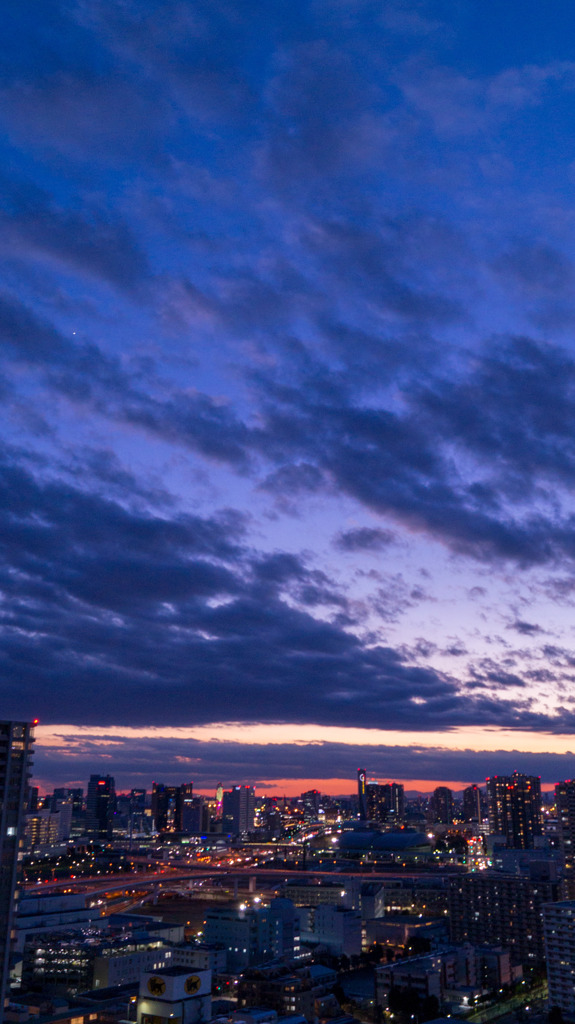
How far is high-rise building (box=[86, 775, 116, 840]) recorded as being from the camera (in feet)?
535

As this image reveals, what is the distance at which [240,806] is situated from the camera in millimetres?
178375

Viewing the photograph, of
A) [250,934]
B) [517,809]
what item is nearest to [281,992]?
[250,934]

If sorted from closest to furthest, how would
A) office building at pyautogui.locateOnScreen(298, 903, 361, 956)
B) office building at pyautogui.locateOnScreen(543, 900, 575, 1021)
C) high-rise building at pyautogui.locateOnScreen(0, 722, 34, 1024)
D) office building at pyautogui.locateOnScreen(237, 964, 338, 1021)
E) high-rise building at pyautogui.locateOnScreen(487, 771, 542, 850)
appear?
high-rise building at pyautogui.locateOnScreen(0, 722, 34, 1024)
office building at pyautogui.locateOnScreen(237, 964, 338, 1021)
office building at pyautogui.locateOnScreen(543, 900, 575, 1021)
office building at pyautogui.locateOnScreen(298, 903, 361, 956)
high-rise building at pyautogui.locateOnScreen(487, 771, 542, 850)

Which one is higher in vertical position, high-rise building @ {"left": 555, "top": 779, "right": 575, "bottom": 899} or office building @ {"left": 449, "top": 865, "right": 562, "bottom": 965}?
high-rise building @ {"left": 555, "top": 779, "right": 575, "bottom": 899}

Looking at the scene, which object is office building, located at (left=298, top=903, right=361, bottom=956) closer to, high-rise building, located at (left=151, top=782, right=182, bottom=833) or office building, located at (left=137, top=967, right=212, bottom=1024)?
office building, located at (left=137, top=967, right=212, bottom=1024)

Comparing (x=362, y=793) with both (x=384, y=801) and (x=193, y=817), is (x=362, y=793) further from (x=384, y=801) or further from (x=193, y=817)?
(x=193, y=817)

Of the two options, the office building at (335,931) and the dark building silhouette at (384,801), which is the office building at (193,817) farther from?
the office building at (335,931)

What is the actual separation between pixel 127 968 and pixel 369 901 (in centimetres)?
2427

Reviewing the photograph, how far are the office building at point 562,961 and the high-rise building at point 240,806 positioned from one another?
148 meters

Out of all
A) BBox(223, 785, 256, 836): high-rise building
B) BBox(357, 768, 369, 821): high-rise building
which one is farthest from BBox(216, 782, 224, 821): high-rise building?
BBox(357, 768, 369, 821): high-rise building

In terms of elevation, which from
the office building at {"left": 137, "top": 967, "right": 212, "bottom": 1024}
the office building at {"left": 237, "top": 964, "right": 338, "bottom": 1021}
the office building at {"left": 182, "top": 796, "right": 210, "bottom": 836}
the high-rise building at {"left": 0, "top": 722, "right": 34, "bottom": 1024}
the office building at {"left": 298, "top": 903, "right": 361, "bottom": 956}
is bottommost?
the office building at {"left": 182, "top": 796, "right": 210, "bottom": 836}

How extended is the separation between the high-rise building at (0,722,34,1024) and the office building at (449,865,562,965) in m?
37.4

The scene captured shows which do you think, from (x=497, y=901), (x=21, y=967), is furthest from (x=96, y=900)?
(x=497, y=901)

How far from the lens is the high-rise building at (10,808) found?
646 inches
